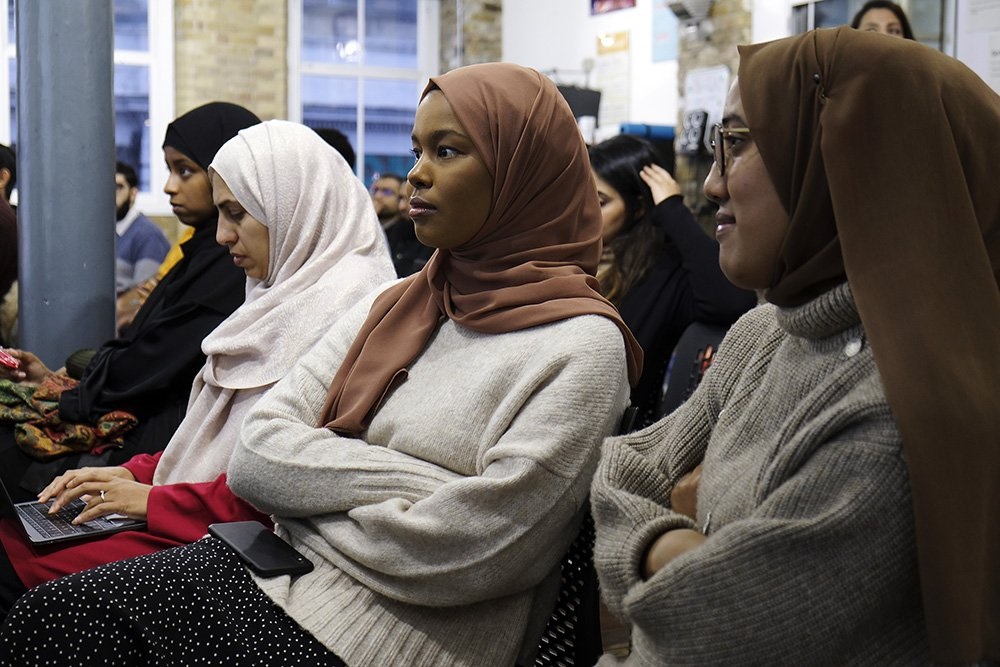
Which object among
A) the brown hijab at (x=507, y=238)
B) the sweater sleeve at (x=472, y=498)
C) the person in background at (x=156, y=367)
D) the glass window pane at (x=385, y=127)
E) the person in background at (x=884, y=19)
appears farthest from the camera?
the glass window pane at (x=385, y=127)

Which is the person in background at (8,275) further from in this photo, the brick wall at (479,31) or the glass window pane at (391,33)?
the glass window pane at (391,33)

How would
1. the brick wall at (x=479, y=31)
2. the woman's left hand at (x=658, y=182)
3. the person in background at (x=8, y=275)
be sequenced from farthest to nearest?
the brick wall at (x=479, y=31) → the person in background at (x=8, y=275) → the woman's left hand at (x=658, y=182)

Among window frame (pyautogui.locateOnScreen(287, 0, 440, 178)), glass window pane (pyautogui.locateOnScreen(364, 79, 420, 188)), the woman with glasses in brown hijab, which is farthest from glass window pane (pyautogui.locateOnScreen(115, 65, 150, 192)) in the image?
the woman with glasses in brown hijab

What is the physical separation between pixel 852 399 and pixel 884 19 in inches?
126

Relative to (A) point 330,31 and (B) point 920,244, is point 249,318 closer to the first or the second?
(B) point 920,244

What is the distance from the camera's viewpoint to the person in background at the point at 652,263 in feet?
9.71

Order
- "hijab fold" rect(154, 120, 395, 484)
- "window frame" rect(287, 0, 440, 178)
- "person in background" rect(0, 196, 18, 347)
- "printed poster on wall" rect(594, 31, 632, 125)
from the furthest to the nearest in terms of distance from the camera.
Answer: "window frame" rect(287, 0, 440, 178), "printed poster on wall" rect(594, 31, 632, 125), "person in background" rect(0, 196, 18, 347), "hijab fold" rect(154, 120, 395, 484)

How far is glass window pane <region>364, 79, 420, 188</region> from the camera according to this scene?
28.8 ft

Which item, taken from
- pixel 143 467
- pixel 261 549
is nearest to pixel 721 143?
pixel 261 549

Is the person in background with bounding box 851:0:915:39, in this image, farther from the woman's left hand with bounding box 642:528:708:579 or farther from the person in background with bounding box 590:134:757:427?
the woman's left hand with bounding box 642:528:708:579

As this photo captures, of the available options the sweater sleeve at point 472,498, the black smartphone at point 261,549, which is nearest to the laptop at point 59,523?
the black smartphone at point 261,549

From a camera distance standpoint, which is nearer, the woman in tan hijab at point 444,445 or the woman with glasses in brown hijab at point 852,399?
the woman with glasses in brown hijab at point 852,399

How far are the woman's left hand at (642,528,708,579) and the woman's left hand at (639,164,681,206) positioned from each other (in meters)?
2.15

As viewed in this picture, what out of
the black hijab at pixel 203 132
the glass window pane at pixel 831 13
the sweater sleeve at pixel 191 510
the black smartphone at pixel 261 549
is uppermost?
the glass window pane at pixel 831 13
